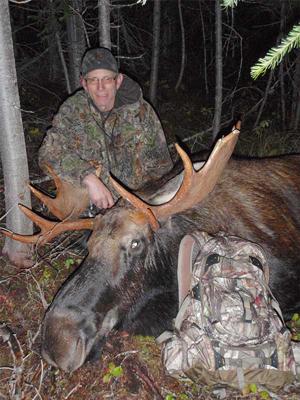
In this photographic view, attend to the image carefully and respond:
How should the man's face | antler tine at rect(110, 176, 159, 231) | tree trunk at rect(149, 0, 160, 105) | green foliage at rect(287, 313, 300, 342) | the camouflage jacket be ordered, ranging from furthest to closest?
tree trunk at rect(149, 0, 160, 105)
the camouflage jacket
the man's face
green foliage at rect(287, 313, 300, 342)
antler tine at rect(110, 176, 159, 231)

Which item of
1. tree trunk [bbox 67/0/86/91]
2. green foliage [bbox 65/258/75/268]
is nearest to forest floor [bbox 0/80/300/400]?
green foliage [bbox 65/258/75/268]

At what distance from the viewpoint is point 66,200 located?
Answer: 422cm

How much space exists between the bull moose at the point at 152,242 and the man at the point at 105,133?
0.46m

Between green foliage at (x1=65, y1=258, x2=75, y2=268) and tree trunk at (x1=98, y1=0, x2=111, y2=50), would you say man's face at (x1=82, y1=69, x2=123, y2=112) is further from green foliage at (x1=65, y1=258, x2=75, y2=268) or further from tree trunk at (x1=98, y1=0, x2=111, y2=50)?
green foliage at (x1=65, y1=258, x2=75, y2=268)

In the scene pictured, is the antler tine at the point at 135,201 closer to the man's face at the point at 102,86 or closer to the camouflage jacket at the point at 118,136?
the camouflage jacket at the point at 118,136

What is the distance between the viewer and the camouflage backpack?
9.48 ft

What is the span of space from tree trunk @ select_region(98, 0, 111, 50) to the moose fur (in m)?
2.18

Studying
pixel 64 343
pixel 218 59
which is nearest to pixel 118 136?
pixel 64 343

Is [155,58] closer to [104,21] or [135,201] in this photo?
[104,21]

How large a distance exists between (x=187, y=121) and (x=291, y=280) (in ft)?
23.3

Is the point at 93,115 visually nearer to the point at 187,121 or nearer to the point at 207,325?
the point at 207,325

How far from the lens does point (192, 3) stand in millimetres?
14555

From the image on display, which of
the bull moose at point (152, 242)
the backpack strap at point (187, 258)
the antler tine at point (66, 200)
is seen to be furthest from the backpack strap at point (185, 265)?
the antler tine at point (66, 200)

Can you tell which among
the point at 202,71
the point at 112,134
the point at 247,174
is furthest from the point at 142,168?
the point at 202,71
